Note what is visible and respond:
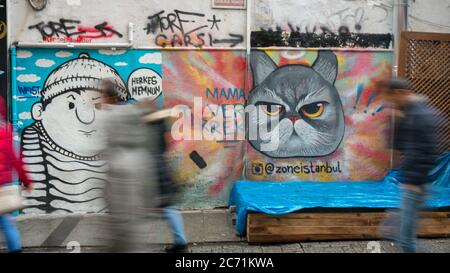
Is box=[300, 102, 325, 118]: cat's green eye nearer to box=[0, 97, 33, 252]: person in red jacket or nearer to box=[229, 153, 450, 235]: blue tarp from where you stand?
box=[229, 153, 450, 235]: blue tarp

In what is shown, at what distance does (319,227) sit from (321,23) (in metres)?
3.35

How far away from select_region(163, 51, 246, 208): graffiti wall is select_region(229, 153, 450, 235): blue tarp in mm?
409

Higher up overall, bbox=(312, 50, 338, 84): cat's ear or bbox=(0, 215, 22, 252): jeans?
bbox=(312, 50, 338, 84): cat's ear

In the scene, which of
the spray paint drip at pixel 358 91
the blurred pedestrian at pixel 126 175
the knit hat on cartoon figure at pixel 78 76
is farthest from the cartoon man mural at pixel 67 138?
the spray paint drip at pixel 358 91

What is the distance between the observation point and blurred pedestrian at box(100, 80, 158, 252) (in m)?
3.25

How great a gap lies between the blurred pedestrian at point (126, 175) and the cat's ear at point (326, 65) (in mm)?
4357

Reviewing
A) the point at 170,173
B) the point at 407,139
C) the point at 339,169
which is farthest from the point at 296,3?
the point at 170,173

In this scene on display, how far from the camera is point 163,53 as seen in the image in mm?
6766

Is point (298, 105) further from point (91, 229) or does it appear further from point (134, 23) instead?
point (91, 229)

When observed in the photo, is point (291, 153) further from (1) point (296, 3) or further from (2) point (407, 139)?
(2) point (407, 139)

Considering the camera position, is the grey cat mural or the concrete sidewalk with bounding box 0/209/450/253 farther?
the grey cat mural

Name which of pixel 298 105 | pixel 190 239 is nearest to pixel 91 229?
pixel 190 239

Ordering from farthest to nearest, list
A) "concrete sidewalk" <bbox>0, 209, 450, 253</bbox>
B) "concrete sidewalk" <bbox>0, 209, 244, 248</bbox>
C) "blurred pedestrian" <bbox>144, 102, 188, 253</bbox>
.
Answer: "concrete sidewalk" <bbox>0, 209, 244, 248</bbox> → "concrete sidewalk" <bbox>0, 209, 450, 253</bbox> → "blurred pedestrian" <bbox>144, 102, 188, 253</bbox>

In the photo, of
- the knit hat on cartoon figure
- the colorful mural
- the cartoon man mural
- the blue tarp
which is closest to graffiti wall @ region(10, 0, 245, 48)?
the colorful mural
